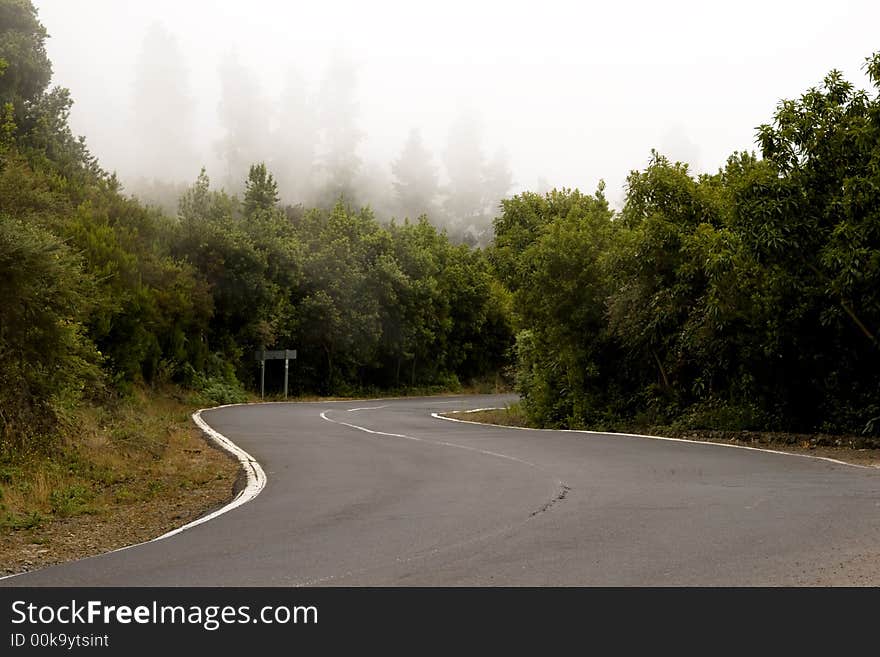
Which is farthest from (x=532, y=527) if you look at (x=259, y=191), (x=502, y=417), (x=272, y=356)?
(x=259, y=191)

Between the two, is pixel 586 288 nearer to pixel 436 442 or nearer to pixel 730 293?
pixel 730 293

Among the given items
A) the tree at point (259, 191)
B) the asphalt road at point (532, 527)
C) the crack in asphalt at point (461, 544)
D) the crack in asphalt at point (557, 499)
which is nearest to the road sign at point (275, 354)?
the tree at point (259, 191)

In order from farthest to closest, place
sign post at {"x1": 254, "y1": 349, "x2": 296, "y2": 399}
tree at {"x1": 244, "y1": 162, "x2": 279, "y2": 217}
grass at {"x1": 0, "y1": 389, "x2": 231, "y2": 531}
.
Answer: tree at {"x1": 244, "y1": 162, "x2": 279, "y2": 217}
sign post at {"x1": 254, "y1": 349, "x2": 296, "y2": 399}
grass at {"x1": 0, "y1": 389, "x2": 231, "y2": 531}

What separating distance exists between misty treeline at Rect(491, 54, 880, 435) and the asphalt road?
11.9 feet

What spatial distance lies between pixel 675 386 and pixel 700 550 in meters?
16.7

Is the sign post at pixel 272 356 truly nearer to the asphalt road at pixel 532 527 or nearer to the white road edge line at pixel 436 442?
the white road edge line at pixel 436 442

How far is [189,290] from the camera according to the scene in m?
43.0

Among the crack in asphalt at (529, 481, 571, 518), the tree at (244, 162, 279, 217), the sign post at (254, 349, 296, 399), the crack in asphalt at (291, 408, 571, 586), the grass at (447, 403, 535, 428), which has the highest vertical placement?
the tree at (244, 162, 279, 217)

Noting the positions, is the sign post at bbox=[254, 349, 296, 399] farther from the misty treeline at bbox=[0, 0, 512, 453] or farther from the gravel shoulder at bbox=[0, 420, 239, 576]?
the gravel shoulder at bbox=[0, 420, 239, 576]

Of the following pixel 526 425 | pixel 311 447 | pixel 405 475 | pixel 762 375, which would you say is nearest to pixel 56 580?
pixel 405 475

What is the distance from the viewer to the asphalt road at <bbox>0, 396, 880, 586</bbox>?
22.6ft

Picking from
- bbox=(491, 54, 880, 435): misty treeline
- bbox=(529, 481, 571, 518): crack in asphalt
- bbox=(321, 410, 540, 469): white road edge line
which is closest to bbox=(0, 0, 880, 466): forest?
bbox=(491, 54, 880, 435): misty treeline

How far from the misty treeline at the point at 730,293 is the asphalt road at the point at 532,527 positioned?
362 centimetres
